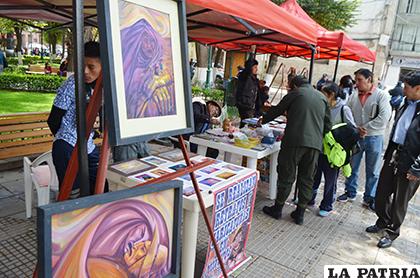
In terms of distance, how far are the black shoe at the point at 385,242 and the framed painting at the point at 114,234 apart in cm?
285

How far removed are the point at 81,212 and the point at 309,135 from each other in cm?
284

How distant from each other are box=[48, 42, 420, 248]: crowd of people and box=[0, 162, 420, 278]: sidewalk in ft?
0.56

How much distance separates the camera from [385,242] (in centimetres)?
353

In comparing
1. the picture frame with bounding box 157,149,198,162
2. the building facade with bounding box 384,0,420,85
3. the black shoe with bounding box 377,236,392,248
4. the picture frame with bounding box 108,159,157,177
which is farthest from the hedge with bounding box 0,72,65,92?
the building facade with bounding box 384,0,420,85

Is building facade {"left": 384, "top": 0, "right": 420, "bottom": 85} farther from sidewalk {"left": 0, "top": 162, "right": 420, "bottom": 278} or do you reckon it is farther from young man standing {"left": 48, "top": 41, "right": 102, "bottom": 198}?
young man standing {"left": 48, "top": 41, "right": 102, "bottom": 198}

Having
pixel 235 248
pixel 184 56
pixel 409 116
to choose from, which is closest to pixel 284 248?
pixel 235 248

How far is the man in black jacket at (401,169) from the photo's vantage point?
10.3 ft

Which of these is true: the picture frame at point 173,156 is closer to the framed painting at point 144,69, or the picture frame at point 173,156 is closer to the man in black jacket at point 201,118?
the man in black jacket at point 201,118

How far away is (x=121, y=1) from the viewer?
1.14m

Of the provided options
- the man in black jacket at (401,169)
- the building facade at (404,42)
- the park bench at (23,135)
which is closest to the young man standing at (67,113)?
the park bench at (23,135)

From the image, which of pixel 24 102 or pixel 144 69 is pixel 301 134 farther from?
pixel 24 102

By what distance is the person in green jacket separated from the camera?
349 cm

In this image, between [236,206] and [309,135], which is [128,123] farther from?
[309,135]

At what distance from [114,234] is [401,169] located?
3.06m
